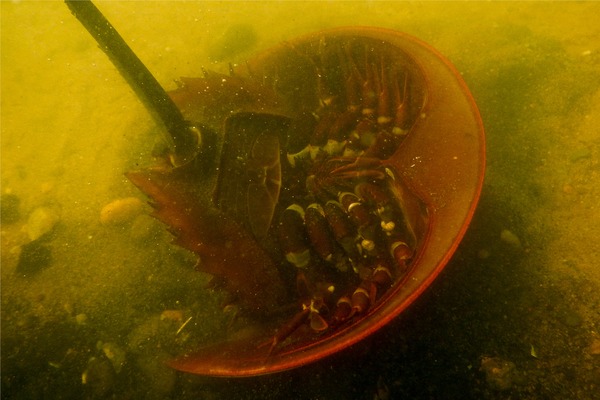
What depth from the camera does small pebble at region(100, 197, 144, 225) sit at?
4.81 metres

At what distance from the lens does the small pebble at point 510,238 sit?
340cm

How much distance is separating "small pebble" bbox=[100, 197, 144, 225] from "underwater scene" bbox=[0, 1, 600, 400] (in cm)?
3

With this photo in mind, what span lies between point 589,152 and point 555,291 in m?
1.92

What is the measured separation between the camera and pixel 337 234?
330 centimetres

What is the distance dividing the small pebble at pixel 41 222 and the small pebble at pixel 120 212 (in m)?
0.92

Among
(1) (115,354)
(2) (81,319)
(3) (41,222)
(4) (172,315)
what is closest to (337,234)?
(4) (172,315)

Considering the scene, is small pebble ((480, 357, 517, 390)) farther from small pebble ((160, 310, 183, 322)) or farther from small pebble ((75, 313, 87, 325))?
small pebble ((75, 313, 87, 325))

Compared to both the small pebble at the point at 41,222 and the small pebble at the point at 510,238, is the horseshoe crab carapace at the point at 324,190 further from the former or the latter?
the small pebble at the point at 41,222

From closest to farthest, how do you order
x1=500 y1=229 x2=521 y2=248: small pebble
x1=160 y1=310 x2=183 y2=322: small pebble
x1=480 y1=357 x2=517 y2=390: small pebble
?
x1=480 y1=357 x2=517 y2=390: small pebble, x1=500 y1=229 x2=521 y2=248: small pebble, x1=160 y1=310 x2=183 y2=322: small pebble

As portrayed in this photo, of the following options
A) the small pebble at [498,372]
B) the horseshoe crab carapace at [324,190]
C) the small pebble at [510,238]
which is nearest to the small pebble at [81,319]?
the horseshoe crab carapace at [324,190]

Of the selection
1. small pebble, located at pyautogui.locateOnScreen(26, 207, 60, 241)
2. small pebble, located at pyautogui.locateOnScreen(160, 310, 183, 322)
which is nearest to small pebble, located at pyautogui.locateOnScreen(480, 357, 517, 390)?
small pebble, located at pyautogui.locateOnScreen(160, 310, 183, 322)

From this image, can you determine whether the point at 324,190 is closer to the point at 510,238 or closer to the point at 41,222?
the point at 510,238

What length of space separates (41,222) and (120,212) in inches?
56.2

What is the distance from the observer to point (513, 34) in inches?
214
